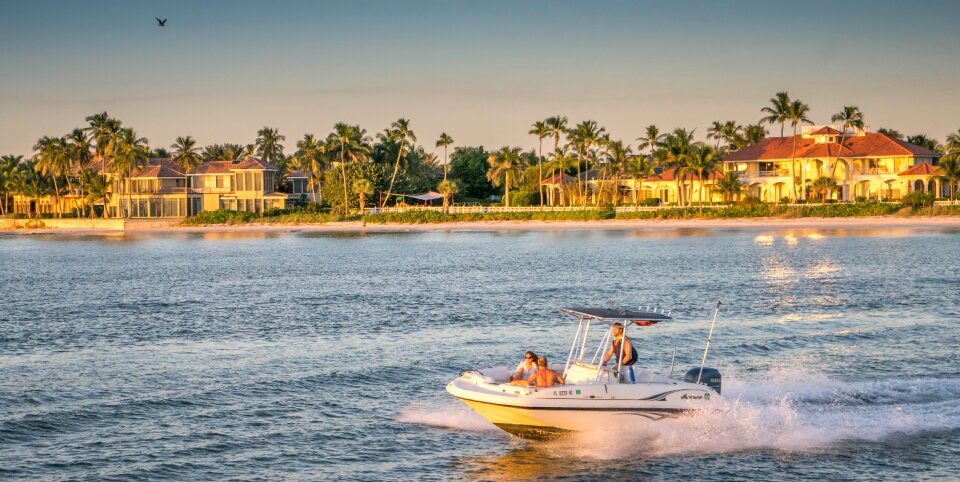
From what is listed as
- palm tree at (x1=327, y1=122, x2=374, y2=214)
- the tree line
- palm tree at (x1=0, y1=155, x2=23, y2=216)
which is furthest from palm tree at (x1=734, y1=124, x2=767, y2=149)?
palm tree at (x1=0, y1=155, x2=23, y2=216)

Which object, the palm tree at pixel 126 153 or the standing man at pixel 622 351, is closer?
the standing man at pixel 622 351

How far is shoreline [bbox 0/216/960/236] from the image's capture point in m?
88.2

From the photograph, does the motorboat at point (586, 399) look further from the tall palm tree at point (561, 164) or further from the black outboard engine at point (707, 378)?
the tall palm tree at point (561, 164)

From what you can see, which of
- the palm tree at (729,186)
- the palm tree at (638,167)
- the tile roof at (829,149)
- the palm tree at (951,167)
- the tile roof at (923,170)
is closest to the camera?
the palm tree at (951,167)

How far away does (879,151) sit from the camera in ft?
339

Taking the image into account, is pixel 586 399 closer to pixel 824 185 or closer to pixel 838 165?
pixel 824 185

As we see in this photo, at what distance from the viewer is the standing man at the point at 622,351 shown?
1797 centimetres

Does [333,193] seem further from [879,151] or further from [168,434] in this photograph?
[168,434]

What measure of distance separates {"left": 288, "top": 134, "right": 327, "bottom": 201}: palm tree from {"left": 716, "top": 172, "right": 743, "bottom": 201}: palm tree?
49.3 metres

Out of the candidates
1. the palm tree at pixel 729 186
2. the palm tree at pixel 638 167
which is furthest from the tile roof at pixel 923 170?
the palm tree at pixel 638 167

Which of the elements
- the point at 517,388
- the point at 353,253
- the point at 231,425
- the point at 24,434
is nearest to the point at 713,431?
the point at 517,388

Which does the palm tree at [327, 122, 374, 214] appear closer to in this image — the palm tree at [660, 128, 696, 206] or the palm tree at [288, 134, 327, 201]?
the palm tree at [288, 134, 327, 201]

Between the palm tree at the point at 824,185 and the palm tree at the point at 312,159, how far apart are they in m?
59.1

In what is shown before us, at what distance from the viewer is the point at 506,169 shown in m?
130
